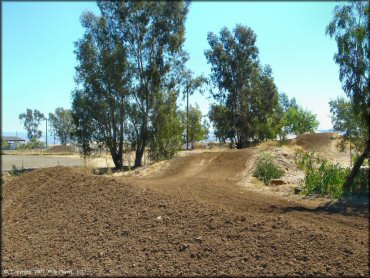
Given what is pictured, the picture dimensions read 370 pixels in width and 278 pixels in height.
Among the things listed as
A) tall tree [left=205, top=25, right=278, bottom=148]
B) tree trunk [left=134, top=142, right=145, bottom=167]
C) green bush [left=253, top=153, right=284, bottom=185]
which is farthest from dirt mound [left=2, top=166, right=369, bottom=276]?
tall tree [left=205, top=25, right=278, bottom=148]

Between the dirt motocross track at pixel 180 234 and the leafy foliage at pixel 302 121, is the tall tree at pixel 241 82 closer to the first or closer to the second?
the leafy foliage at pixel 302 121

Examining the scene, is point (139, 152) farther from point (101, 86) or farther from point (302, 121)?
point (302, 121)

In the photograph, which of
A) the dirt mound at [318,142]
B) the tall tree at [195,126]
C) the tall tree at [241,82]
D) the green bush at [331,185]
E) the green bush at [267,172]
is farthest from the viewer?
the tall tree at [195,126]

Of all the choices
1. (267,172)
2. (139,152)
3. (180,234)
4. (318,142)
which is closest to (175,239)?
(180,234)

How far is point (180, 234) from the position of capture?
20.1 ft

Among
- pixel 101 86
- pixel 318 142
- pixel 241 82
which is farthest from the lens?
pixel 241 82

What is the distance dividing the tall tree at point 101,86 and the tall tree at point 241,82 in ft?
52.2

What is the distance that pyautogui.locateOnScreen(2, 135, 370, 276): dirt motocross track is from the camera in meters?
4.95

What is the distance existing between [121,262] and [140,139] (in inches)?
813

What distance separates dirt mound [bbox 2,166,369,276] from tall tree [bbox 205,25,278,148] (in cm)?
3178

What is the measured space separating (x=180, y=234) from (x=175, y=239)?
0.53 feet

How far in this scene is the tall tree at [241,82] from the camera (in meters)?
39.5

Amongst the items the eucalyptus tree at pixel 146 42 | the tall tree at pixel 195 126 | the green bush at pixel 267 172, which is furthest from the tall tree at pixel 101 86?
the tall tree at pixel 195 126

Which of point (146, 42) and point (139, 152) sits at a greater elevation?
point (146, 42)
